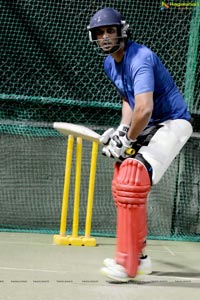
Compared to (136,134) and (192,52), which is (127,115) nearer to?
(136,134)

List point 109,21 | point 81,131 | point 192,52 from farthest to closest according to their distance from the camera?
point 192,52, point 81,131, point 109,21

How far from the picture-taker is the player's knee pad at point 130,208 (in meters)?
3.85

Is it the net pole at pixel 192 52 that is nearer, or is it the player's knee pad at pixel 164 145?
the player's knee pad at pixel 164 145

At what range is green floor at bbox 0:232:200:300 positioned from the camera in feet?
12.2

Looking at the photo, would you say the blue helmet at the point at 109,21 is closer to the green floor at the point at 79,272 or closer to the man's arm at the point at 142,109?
the man's arm at the point at 142,109

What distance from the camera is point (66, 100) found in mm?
6766

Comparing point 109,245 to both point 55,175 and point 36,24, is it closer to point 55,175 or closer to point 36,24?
point 55,175

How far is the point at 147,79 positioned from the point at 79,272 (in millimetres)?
1549

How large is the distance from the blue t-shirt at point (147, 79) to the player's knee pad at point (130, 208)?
0.50 m

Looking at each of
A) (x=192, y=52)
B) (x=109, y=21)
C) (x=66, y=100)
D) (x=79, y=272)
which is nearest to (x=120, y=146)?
(x=109, y=21)

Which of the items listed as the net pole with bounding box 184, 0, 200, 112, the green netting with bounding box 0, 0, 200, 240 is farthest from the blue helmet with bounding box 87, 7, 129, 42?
the net pole with bounding box 184, 0, 200, 112

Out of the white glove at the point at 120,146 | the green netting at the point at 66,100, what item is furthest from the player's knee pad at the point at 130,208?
the green netting at the point at 66,100

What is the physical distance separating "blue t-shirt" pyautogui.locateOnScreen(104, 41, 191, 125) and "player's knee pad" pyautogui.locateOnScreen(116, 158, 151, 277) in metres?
0.50

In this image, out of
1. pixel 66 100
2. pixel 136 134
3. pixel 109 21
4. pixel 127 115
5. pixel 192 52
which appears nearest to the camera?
pixel 136 134
